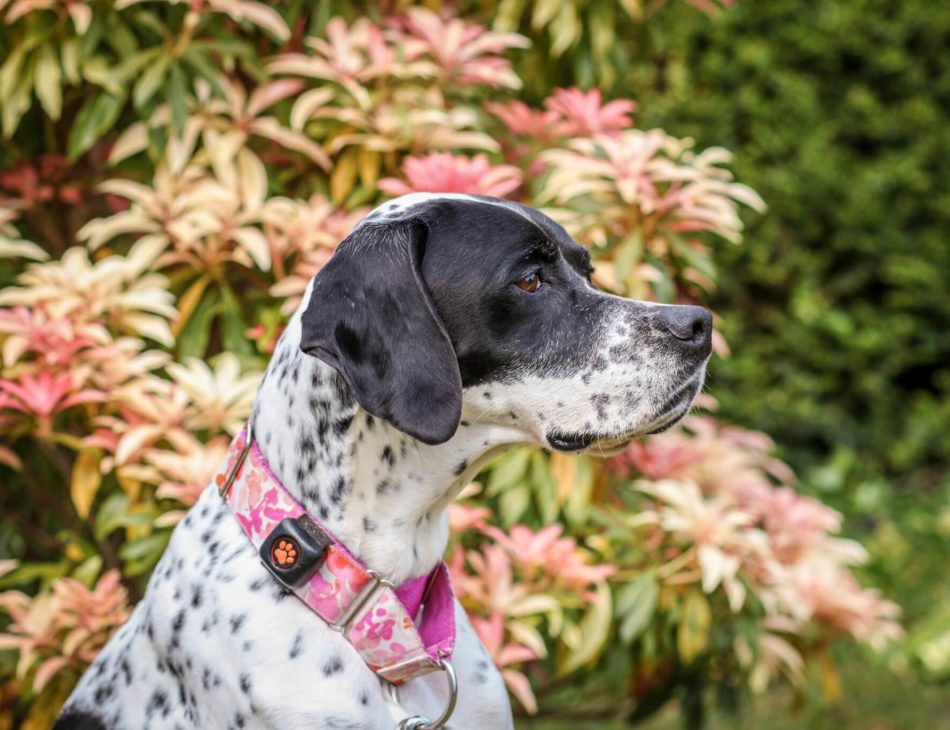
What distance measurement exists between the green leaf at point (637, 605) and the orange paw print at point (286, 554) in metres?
1.29

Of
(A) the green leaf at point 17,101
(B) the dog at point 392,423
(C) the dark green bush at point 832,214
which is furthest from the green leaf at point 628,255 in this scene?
(C) the dark green bush at point 832,214

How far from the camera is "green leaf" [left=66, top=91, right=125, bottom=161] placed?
3340mm

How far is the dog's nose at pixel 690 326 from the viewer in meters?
2.42

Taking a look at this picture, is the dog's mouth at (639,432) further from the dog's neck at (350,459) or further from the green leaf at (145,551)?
the green leaf at (145,551)

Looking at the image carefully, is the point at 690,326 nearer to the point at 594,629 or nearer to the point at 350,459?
the point at 350,459

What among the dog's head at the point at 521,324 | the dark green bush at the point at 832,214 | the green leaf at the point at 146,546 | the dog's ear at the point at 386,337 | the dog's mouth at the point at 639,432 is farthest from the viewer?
the dark green bush at the point at 832,214

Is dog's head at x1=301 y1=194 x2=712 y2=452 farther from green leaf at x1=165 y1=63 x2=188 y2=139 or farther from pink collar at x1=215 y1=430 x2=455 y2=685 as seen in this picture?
green leaf at x1=165 y1=63 x2=188 y2=139

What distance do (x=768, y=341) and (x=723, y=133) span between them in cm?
109

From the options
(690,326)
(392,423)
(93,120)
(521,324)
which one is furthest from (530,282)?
(93,120)

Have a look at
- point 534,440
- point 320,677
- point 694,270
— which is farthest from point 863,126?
point 320,677

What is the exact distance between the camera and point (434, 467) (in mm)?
2352

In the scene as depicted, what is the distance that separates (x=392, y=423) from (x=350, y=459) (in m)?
0.18

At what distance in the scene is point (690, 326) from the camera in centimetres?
242

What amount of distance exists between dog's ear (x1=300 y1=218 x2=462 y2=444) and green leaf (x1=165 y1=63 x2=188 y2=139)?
1.22m
